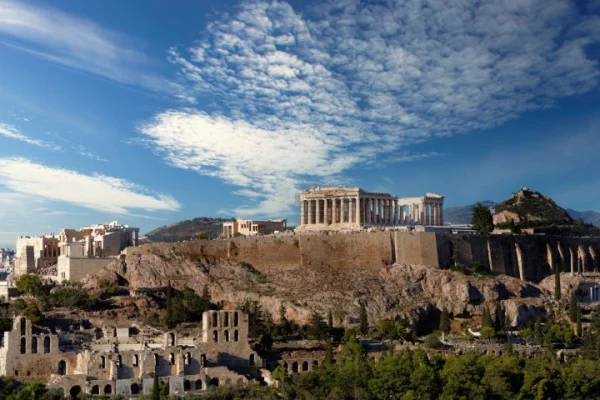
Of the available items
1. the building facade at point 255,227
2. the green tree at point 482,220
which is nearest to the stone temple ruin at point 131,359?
the green tree at point 482,220

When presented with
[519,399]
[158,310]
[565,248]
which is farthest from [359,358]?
[565,248]

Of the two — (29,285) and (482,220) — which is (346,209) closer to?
(482,220)

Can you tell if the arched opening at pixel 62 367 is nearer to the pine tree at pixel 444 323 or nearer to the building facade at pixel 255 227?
the pine tree at pixel 444 323

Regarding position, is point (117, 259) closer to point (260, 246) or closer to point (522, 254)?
point (260, 246)

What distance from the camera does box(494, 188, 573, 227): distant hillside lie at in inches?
3627

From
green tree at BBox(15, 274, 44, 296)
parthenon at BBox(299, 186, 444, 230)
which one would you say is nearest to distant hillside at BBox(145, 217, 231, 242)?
parthenon at BBox(299, 186, 444, 230)

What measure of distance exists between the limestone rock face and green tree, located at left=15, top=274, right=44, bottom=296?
322cm

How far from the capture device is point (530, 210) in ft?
319

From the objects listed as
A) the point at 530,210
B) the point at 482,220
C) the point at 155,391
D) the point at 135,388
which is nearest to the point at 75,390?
the point at 135,388

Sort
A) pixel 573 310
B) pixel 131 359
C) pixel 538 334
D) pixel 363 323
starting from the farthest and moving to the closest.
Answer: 1. pixel 573 310
2. pixel 538 334
3. pixel 363 323
4. pixel 131 359

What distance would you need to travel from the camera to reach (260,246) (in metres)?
60.0

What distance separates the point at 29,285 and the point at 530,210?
6552cm

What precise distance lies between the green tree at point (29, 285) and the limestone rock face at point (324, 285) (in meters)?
3.22

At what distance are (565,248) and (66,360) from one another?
5091cm
